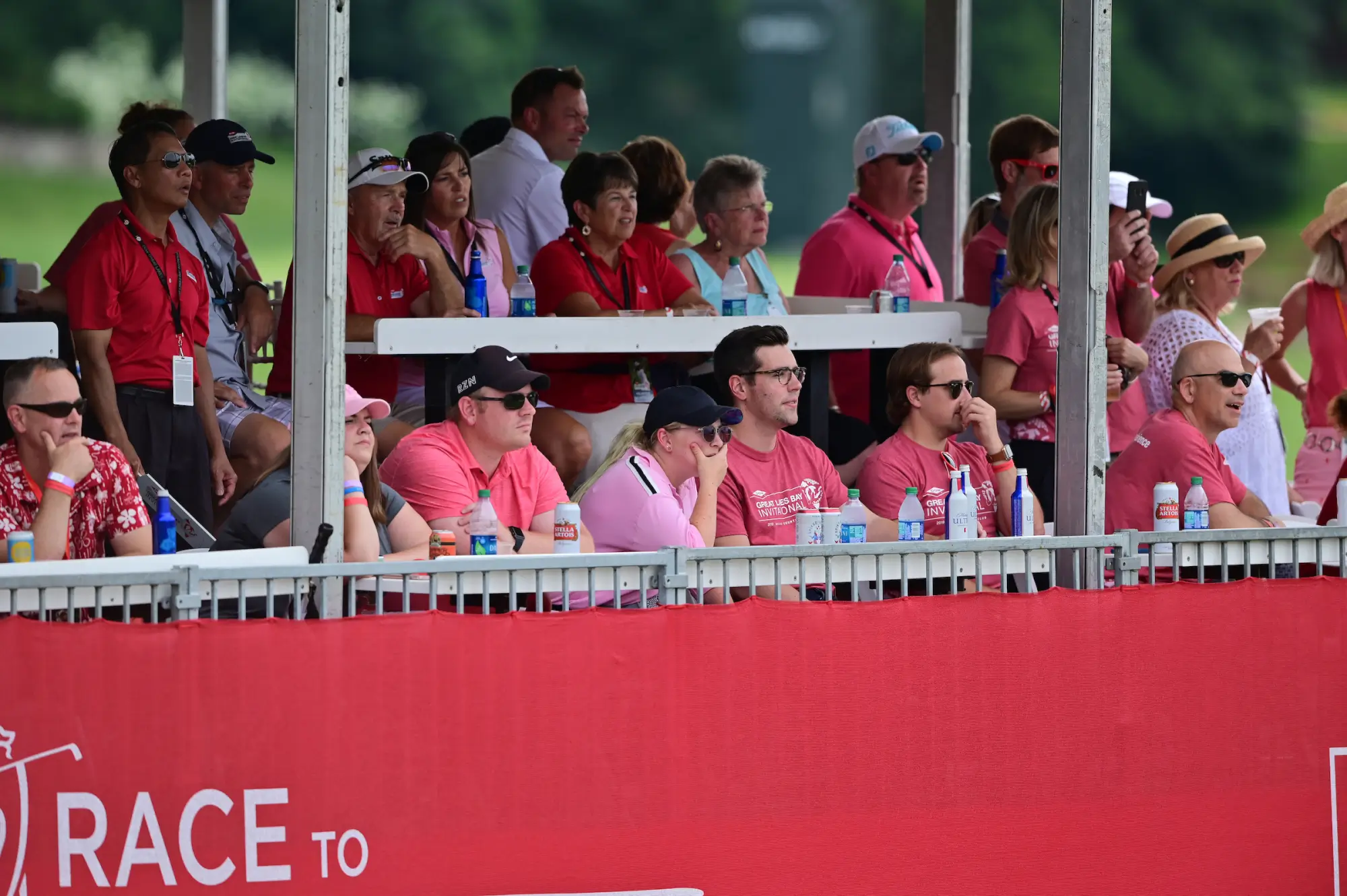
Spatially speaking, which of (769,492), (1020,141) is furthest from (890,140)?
(769,492)

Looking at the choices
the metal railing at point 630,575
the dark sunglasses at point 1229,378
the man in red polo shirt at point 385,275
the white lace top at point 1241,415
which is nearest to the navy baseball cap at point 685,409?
the metal railing at point 630,575

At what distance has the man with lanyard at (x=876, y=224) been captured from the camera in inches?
309

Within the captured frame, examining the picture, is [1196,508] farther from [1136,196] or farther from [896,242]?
[896,242]

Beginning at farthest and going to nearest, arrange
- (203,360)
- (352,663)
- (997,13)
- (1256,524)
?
(997,13)
(203,360)
(1256,524)
(352,663)

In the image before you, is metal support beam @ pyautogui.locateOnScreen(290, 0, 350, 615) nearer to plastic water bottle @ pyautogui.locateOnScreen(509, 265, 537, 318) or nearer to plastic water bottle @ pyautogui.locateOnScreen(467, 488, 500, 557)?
plastic water bottle @ pyautogui.locateOnScreen(467, 488, 500, 557)

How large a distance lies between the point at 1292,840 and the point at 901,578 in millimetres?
1223

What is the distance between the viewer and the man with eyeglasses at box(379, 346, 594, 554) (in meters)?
5.37

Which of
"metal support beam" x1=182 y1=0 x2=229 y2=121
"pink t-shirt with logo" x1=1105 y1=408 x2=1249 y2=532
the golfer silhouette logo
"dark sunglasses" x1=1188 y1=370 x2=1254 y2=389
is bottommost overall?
the golfer silhouette logo

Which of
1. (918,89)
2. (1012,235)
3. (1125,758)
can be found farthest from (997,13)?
(1125,758)

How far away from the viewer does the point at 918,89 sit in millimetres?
37000

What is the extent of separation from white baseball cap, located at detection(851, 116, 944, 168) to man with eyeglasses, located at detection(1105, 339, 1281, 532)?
86.7 inches

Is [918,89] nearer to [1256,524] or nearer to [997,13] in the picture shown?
[997,13]

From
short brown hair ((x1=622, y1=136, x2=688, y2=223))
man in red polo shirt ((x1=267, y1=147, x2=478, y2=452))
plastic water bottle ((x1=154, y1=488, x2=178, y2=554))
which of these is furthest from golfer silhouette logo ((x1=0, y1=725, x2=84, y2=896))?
short brown hair ((x1=622, y1=136, x2=688, y2=223))

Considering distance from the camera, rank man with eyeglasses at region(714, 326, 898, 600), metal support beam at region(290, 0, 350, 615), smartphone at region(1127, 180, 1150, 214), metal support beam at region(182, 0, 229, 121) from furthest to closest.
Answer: metal support beam at region(182, 0, 229, 121) → smartphone at region(1127, 180, 1150, 214) → man with eyeglasses at region(714, 326, 898, 600) → metal support beam at region(290, 0, 350, 615)
